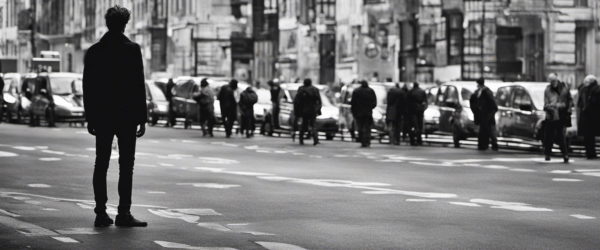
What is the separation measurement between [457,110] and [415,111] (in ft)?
3.55

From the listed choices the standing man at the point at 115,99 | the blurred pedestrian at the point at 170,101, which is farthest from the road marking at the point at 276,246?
the blurred pedestrian at the point at 170,101

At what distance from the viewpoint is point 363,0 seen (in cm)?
6538

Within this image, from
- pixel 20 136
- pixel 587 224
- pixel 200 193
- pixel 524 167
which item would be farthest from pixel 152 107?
pixel 587 224

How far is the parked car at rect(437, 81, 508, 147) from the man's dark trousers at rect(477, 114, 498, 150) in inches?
67.7

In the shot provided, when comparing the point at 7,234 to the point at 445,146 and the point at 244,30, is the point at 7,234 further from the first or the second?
the point at 244,30

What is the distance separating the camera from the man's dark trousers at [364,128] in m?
31.3

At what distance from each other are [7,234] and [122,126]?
1334 mm

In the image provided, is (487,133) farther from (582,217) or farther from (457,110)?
(582,217)

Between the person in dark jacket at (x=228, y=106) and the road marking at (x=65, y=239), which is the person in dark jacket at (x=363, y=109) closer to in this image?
the person in dark jacket at (x=228, y=106)

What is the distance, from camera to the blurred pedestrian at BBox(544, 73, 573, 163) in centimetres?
2470

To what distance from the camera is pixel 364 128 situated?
31578 millimetres

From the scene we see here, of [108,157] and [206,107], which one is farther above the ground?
[206,107]

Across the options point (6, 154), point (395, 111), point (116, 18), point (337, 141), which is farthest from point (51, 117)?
point (116, 18)

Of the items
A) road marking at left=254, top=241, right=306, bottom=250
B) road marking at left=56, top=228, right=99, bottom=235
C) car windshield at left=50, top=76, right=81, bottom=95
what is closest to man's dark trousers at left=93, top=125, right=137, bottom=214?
road marking at left=56, top=228, right=99, bottom=235
